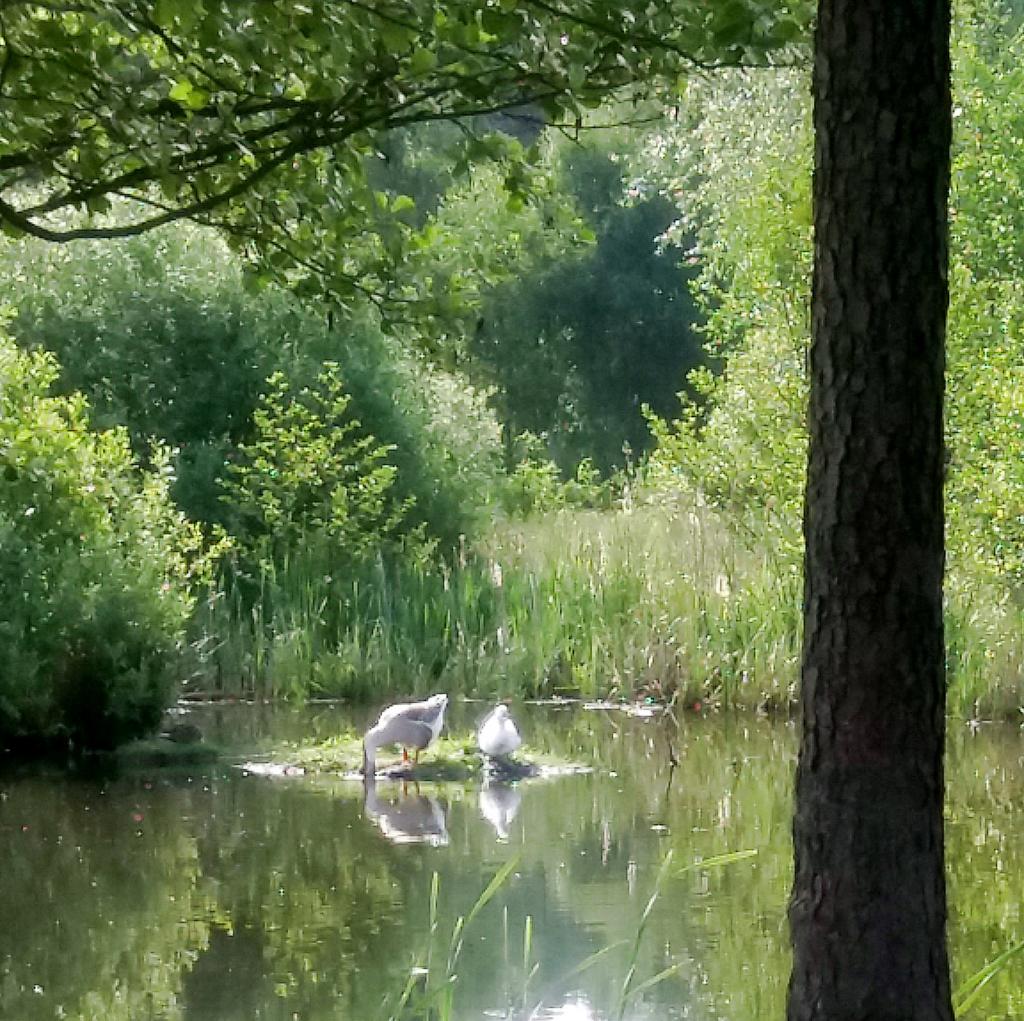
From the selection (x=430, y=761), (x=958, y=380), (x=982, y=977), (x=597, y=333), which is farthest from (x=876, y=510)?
(x=597, y=333)

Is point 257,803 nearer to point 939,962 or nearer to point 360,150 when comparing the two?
point 360,150

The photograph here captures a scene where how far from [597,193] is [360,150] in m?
30.9

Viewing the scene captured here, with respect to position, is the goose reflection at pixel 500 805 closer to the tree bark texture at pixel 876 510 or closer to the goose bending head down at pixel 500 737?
the goose bending head down at pixel 500 737

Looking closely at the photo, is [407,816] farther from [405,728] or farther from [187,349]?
[187,349]

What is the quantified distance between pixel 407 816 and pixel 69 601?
3058 millimetres

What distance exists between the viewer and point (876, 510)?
3.73 meters

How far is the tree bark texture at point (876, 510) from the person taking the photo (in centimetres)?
372


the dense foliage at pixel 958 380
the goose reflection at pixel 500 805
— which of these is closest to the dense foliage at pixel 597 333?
the dense foliage at pixel 958 380

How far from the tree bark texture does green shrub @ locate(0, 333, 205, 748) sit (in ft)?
29.4

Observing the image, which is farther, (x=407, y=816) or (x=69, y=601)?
(x=69, y=601)

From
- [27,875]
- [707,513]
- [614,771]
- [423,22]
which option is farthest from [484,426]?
[423,22]

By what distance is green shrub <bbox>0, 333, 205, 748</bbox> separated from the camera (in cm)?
1227

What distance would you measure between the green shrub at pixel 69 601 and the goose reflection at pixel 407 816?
6.70 feet

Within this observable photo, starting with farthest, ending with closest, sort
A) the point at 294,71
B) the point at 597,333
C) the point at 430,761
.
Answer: the point at 597,333, the point at 430,761, the point at 294,71
